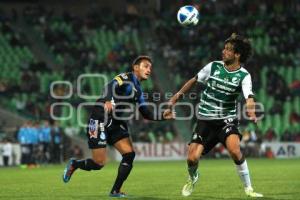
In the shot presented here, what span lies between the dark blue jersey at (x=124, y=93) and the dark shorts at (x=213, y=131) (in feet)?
2.23

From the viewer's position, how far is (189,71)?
3597cm

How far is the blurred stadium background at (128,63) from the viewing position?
1251 inches

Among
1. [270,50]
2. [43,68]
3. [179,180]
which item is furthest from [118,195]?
[270,50]

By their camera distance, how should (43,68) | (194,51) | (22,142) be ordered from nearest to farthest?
1. (22,142)
2. (43,68)
3. (194,51)

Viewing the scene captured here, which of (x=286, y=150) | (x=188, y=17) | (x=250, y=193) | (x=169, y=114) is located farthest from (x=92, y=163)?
(x=286, y=150)

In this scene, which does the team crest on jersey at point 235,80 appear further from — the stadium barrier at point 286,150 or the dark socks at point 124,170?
the stadium barrier at point 286,150

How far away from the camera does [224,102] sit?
11.8 m

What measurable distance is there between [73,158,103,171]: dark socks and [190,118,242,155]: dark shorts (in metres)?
1.74

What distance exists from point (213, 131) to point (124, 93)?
1575 mm

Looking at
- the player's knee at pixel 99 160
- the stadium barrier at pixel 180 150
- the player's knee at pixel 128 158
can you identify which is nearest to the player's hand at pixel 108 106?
the player's knee at pixel 128 158

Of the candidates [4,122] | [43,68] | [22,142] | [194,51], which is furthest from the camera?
[194,51]

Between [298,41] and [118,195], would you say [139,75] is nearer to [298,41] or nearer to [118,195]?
[118,195]

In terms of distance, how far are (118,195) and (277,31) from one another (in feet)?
90.9

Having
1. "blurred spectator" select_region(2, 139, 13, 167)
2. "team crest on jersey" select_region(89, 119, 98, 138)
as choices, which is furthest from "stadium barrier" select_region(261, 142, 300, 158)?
"team crest on jersey" select_region(89, 119, 98, 138)
